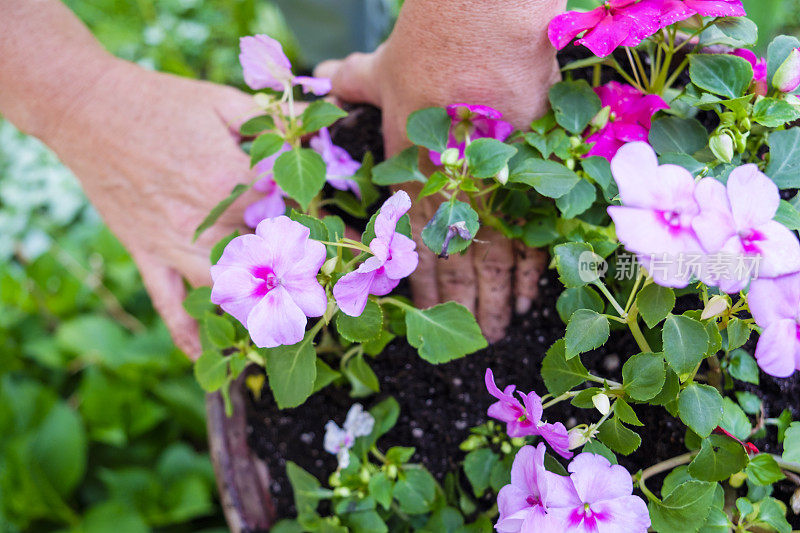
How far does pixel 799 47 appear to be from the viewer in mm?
653

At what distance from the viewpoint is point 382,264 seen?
0.53m

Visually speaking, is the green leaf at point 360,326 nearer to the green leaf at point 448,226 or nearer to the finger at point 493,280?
the green leaf at point 448,226

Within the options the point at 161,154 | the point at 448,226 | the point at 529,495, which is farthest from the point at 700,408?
the point at 161,154

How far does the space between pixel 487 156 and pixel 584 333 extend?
0.19 meters

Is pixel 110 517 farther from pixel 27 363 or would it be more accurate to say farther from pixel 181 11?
pixel 181 11

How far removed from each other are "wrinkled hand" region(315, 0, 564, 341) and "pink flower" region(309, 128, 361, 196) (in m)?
0.06

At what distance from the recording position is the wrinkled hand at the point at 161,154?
2.99 feet

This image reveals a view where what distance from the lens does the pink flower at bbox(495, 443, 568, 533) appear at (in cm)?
52

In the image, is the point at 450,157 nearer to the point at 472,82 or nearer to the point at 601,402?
the point at 472,82

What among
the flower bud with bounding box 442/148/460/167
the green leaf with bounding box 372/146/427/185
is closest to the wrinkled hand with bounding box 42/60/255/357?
the green leaf with bounding box 372/146/427/185

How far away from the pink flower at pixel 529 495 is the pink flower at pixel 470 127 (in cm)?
32

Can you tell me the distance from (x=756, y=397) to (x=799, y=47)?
0.36 m

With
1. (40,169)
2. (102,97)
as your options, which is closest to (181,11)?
(40,169)

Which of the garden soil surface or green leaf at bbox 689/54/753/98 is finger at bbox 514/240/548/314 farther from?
green leaf at bbox 689/54/753/98
